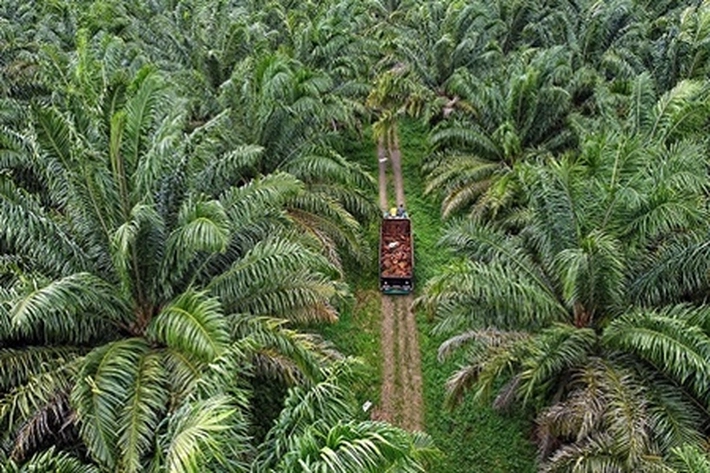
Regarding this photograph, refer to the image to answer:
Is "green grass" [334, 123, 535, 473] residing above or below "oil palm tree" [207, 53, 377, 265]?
below

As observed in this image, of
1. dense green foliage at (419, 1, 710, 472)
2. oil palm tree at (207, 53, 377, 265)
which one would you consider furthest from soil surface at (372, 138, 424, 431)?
oil palm tree at (207, 53, 377, 265)

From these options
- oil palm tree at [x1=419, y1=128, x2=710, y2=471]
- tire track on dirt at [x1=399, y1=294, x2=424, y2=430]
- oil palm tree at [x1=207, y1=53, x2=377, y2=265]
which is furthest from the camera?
oil palm tree at [x1=207, y1=53, x2=377, y2=265]

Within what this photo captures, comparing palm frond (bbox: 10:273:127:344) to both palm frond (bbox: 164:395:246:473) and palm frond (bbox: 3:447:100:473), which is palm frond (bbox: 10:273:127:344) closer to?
palm frond (bbox: 3:447:100:473)

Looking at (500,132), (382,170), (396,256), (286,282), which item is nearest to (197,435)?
(286,282)

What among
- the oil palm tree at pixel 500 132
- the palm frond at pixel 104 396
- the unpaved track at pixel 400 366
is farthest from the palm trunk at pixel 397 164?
the palm frond at pixel 104 396

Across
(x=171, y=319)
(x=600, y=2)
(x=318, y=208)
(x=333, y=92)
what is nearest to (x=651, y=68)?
(x=600, y=2)

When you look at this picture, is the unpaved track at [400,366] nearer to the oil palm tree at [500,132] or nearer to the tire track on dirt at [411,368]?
the tire track on dirt at [411,368]
